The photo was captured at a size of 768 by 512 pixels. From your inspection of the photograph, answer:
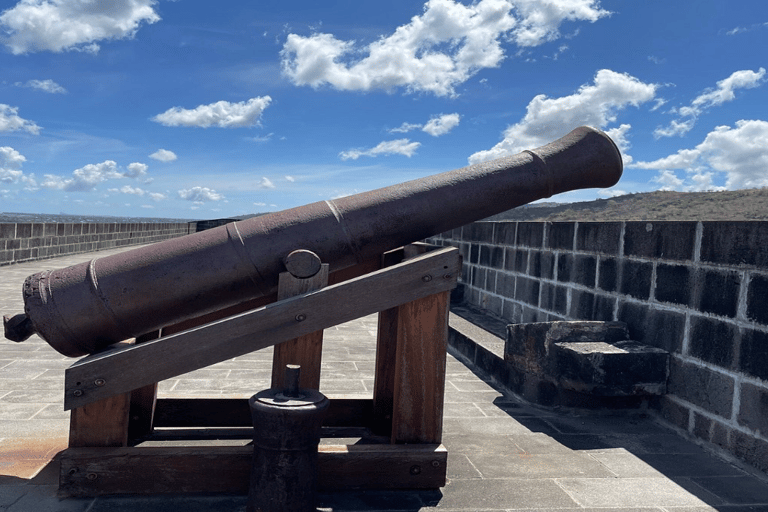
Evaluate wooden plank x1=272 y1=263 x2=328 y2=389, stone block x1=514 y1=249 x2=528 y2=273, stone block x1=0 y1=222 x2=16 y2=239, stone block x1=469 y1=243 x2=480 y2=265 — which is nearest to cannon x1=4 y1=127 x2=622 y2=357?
wooden plank x1=272 y1=263 x2=328 y2=389

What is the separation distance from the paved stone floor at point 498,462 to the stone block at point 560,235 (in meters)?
1.61

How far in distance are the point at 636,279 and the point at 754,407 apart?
134cm

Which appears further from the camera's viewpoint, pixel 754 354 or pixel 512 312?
pixel 512 312

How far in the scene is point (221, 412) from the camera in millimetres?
3652

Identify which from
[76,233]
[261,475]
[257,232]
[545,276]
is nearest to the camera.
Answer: [261,475]

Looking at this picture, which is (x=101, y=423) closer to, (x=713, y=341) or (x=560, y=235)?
(x=713, y=341)

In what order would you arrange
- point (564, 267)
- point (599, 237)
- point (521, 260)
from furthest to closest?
point (521, 260) < point (564, 267) < point (599, 237)

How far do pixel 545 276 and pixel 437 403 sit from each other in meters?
3.48

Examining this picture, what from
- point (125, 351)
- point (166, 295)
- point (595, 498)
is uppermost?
point (166, 295)

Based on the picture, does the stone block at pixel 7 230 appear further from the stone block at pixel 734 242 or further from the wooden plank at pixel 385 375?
the stone block at pixel 734 242

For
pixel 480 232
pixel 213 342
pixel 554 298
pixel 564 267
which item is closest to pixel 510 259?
pixel 480 232

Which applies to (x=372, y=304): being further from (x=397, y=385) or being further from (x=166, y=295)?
(x=166, y=295)

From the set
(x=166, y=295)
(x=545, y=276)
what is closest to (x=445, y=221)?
(x=166, y=295)

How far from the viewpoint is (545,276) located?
624 cm
